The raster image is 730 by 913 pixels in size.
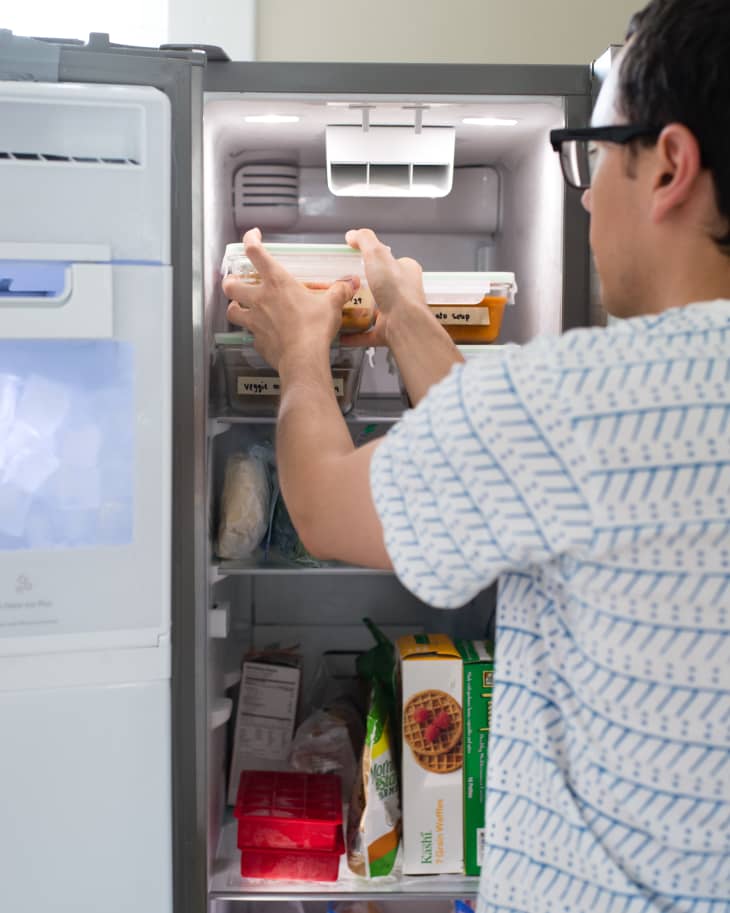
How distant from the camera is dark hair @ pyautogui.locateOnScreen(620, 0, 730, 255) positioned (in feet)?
2.47

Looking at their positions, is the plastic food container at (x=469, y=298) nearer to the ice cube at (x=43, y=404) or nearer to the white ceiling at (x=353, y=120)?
the white ceiling at (x=353, y=120)

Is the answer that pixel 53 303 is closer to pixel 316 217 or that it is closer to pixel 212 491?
pixel 212 491

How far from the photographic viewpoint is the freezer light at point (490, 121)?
Answer: 1.51m

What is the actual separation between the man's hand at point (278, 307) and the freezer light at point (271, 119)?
0.24 meters

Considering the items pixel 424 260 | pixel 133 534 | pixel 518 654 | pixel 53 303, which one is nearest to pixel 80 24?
pixel 424 260

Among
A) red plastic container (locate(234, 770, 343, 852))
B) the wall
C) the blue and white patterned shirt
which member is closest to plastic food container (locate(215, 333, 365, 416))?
red plastic container (locate(234, 770, 343, 852))

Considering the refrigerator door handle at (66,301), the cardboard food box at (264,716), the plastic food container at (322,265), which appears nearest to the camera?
the refrigerator door handle at (66,301)

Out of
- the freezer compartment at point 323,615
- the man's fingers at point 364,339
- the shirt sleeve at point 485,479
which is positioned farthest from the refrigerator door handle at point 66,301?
the freezer compartment at point 323,615

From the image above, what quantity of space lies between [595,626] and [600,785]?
134mm

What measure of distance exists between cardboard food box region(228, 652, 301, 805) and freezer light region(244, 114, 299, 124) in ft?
3.08

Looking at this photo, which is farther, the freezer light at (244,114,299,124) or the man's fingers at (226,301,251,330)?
the freezer light at (244,114,299,124)

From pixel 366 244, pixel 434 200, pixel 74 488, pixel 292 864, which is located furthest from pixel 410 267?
pixel 292 864

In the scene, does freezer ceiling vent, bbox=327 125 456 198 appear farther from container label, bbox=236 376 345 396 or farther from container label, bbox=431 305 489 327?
container label, bbox=236 376 345 396

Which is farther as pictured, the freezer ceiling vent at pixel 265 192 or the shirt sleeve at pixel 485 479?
the freezer ceiling vent at pixel 265 192
